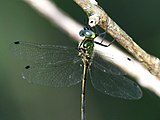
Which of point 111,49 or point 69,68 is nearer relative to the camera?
point 111,49

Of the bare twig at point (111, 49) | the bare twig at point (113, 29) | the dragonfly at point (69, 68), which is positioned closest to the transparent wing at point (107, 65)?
the dragonfly at point (69, 68)

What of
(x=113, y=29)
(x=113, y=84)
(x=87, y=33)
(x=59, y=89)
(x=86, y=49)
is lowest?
(x=59, y=89)

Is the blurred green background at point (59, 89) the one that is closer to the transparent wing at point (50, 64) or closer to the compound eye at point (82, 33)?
the transparent wing at point (50, 64)

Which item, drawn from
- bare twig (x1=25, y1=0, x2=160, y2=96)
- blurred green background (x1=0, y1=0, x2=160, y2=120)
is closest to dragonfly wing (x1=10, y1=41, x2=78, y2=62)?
bare twig (x1=25, y1=0, x2=160, y2=96)

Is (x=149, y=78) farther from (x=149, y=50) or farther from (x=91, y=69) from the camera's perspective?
(x=149, y=50)

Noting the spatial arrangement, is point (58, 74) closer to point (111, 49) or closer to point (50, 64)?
point (50, 64)

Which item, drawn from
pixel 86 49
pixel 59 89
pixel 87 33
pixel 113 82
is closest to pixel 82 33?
pixel 87 33

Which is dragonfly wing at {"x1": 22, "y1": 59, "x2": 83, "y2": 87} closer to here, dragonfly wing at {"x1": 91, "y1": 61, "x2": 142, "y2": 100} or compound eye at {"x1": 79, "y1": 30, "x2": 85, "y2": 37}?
dragonfly wing at {"x1": 91, "y1": 61, "x2": 142, "y2": 100}
